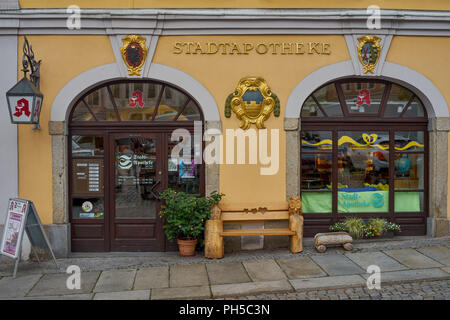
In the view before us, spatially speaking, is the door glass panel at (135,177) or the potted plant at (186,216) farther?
the door glass panel at (135,177)

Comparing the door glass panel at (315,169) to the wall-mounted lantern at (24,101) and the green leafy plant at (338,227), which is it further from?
the wall-mounted lantern at (24,101)

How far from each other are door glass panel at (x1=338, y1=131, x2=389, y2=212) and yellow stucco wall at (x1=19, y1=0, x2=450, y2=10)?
7.63ft

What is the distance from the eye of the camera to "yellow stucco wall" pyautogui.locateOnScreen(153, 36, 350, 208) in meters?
7.32

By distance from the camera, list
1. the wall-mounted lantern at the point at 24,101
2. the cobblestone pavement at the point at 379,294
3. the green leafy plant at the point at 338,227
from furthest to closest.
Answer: the green leafy plant at the point at 338,227, the wall-mounted lantern at the point at 24,101, the cobblestone pavement at the point at 379,294

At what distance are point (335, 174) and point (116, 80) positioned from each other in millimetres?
4397

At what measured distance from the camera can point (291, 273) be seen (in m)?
6.10

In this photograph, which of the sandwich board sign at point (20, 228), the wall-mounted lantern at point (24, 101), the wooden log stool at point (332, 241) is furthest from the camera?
the wooden log stool at point (332, 241)

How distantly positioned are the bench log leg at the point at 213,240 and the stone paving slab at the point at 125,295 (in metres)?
1.61

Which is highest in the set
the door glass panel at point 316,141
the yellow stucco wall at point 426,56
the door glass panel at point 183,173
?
the yellow stucco wall at point 426,56

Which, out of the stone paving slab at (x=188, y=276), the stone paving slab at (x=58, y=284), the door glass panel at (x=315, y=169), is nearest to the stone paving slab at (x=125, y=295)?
the stone paving slab at (x=58, y=284)

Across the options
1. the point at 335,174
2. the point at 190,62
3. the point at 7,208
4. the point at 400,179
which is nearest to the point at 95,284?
the point at 7,208

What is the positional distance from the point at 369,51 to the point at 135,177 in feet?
15.8

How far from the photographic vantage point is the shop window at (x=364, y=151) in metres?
7.76

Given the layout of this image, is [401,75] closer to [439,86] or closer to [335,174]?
[439,86]
